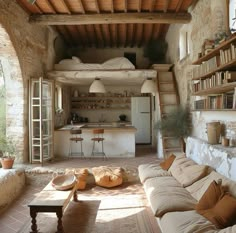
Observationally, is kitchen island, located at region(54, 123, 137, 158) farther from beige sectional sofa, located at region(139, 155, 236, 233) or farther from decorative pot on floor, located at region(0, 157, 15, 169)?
beige sectional sofa, located at region(139, 155, 236, 233)

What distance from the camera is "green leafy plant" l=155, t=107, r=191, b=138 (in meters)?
6.46

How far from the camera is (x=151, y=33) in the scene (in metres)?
8.80

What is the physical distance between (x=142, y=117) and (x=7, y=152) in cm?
561

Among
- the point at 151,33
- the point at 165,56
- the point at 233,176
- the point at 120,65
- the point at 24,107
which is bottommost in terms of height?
the point at 233,176

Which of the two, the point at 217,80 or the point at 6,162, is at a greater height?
the point at 217,80

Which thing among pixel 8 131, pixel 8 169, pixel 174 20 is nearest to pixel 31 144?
pixel 8 131

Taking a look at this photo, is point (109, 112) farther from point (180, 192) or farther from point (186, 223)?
point (186, 223)

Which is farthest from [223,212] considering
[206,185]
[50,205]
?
[50,205]

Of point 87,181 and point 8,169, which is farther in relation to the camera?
point 87,181

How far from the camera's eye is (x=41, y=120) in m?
6.43

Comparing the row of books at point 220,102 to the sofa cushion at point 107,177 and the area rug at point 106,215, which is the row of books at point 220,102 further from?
the sofa cushion at point 107,177

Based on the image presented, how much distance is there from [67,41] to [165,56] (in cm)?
346

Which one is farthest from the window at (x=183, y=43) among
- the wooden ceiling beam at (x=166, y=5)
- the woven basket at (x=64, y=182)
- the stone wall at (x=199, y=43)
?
the woven basket at (x=64, y=182)

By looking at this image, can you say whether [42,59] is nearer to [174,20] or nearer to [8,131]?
[8,131]
